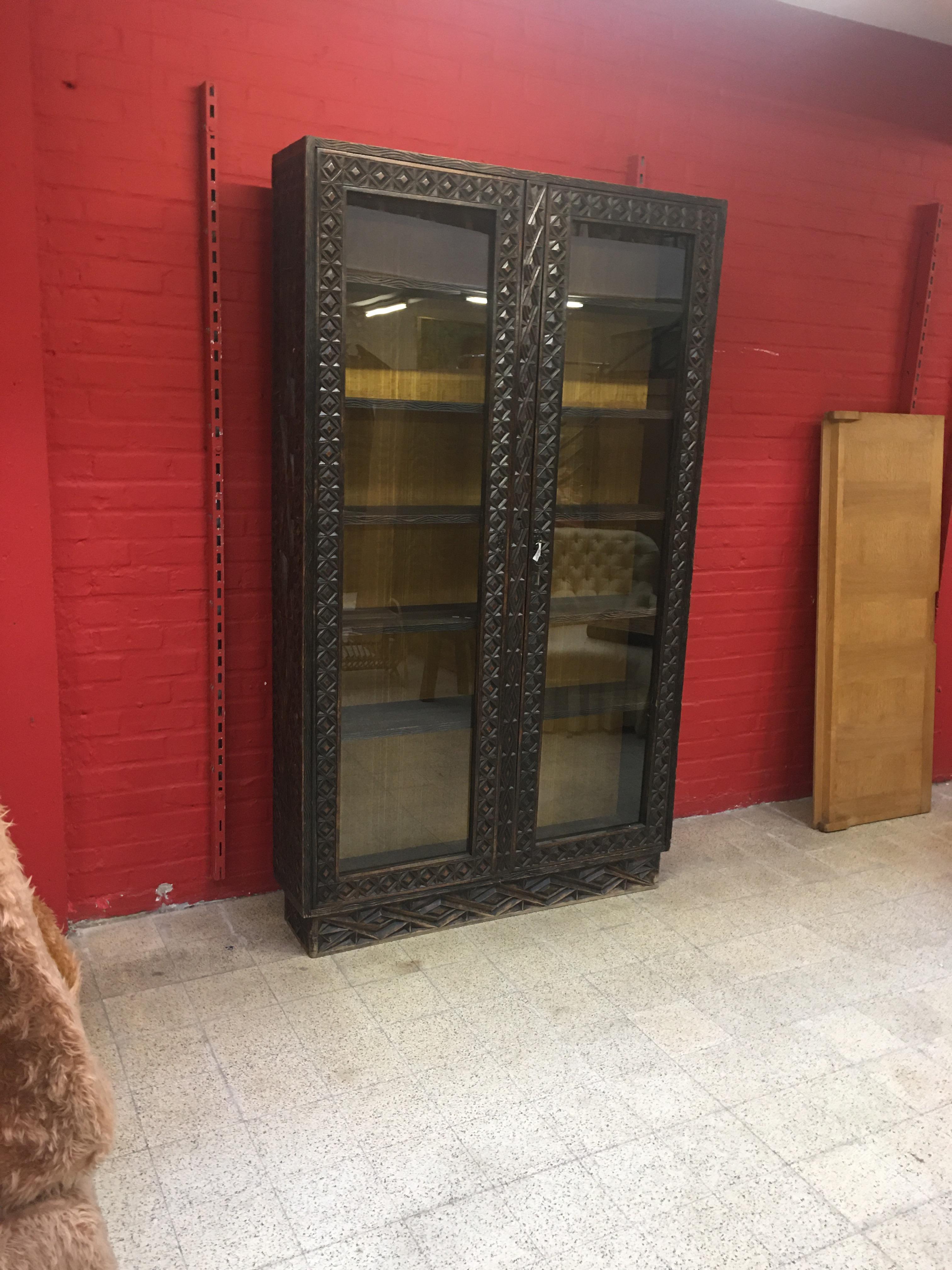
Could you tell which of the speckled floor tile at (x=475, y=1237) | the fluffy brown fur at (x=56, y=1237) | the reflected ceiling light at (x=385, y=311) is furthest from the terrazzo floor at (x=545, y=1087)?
the reflected ceiling light at (x=385, y=311)

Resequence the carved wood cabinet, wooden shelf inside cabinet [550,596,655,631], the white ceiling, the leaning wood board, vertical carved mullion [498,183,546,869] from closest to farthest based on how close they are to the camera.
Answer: the carved wood cabinet < vertical carved mullion [498,183,546,869] < wooden shelf inside cabinet [550,596,655,631] < the white ceiling < the leaning wood board

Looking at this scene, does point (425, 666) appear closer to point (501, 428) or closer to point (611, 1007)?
point (501, 428)

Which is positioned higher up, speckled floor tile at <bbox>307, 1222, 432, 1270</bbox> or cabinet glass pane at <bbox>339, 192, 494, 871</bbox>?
cabinet glass pane at <bbox>339, 192, 494, 871</bbox>

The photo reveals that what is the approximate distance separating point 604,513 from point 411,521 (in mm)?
658

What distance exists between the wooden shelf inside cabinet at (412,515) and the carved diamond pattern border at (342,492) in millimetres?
62

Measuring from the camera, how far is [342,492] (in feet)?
8.56

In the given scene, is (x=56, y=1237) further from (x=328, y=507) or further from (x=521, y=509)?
(x=521, y=509)

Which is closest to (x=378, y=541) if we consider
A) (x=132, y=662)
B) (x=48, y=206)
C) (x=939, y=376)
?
(x=132, y=662)

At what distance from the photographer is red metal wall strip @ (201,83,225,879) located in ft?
8.79

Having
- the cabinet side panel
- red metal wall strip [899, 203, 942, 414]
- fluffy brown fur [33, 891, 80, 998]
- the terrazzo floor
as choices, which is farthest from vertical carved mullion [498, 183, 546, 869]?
red metal wall strip [899, 203, 942, 414]

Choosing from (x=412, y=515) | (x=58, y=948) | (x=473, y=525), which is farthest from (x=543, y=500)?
(x=58, y=948)

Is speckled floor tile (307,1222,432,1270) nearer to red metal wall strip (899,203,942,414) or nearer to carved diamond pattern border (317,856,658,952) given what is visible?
carved diamond pattern border (317,856,658,952)

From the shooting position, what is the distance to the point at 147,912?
307cm

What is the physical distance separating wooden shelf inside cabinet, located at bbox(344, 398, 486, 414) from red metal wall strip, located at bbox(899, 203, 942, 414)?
2148 mm
